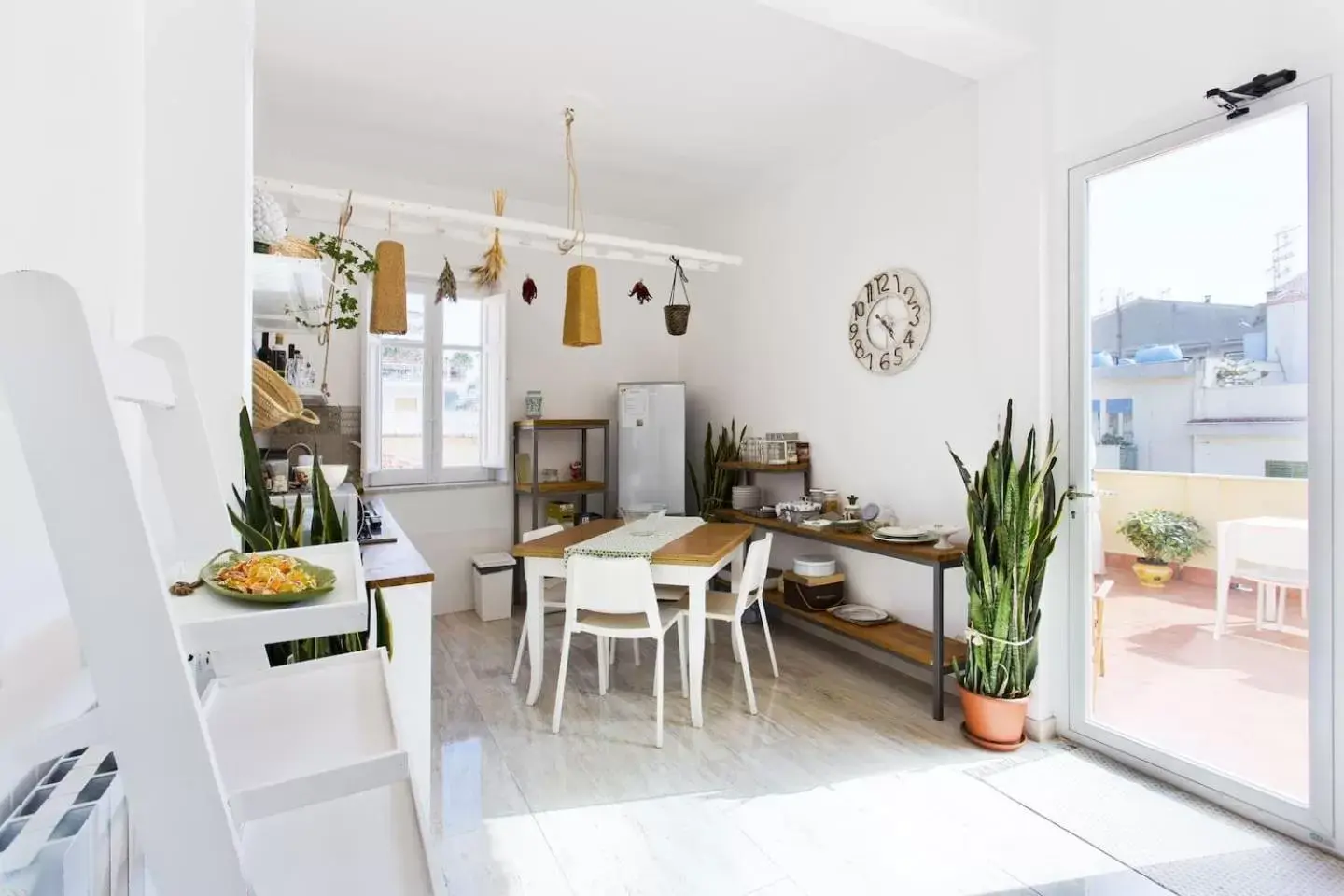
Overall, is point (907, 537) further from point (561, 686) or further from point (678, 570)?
point (561, 686)

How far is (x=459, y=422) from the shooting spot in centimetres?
498

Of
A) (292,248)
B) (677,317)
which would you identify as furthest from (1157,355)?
(292,248)

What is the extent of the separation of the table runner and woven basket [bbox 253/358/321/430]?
132cm

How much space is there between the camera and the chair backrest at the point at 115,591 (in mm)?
363

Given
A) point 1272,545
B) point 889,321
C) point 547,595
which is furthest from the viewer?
point 889,321

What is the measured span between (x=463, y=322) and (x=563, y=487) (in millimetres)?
1398

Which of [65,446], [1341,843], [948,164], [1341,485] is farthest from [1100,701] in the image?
[65,446]

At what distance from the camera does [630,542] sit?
3320 mm

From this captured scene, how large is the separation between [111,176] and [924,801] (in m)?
2.75

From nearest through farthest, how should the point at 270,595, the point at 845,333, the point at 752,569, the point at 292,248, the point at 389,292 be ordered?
the point at 270,595, the point at 292,248, the point at 389,292, the point at 752,569, the point at 845,333

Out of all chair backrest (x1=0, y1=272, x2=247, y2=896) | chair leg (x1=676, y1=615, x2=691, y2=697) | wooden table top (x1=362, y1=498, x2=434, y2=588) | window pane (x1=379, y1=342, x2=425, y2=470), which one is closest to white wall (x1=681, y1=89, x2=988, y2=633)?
chair leg (x1=676, y1=615, x2=691, y2=697)

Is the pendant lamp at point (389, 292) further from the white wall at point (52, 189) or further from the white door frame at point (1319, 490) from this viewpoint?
the white door frame at point (1319, 490)

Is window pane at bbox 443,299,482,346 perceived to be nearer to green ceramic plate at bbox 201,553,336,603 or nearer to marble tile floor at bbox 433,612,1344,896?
marble tile floor at bbox 433,612,1344,896

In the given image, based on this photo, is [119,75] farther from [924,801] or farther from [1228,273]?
[1228,273]
